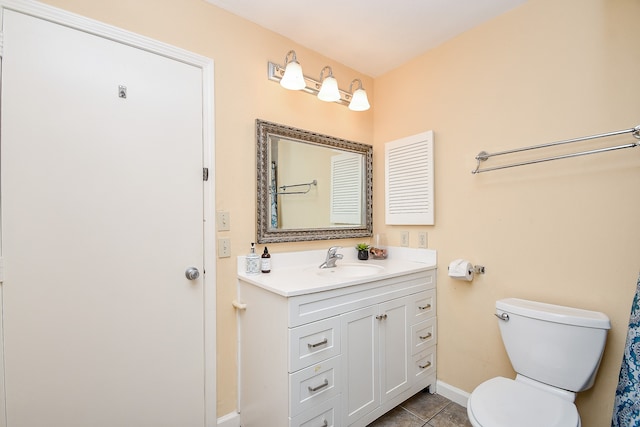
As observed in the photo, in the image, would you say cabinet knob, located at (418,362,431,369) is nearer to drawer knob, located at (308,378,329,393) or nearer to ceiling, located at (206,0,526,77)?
drawer knob, located at (308,378,329,393)

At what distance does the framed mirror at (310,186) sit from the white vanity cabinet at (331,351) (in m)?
0.49

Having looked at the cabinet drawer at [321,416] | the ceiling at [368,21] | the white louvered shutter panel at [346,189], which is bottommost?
the cabinet drawer at [321,416]

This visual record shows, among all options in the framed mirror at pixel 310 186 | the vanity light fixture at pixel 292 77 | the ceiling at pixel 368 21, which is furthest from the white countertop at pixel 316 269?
the ceiling at pixel 368 21

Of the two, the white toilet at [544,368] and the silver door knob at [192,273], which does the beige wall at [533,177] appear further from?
the silver door knob at [192,273]

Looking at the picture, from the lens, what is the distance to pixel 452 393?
1903 mm

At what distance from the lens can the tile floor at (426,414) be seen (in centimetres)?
169

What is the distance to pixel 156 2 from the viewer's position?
4.75ft

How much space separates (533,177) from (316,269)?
137 centimetres

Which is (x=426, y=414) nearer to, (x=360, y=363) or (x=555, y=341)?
(x=360, y=363)

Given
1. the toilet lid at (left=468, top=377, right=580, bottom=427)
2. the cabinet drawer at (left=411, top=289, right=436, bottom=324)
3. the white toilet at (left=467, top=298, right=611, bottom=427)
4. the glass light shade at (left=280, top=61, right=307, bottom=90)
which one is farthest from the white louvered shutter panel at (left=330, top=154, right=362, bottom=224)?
the toilet lid at (left=468, top=377, right=580, bottom=427)

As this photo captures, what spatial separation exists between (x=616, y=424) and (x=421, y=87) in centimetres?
207

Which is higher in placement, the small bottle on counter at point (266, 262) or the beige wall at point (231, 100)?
the beige wall at point (231, 100)

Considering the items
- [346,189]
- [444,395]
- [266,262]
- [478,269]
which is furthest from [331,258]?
[444,395]

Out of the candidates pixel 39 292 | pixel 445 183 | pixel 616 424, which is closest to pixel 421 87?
pixel 445 183
